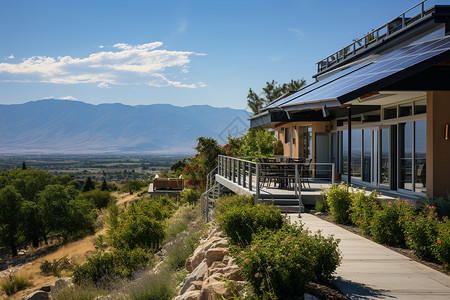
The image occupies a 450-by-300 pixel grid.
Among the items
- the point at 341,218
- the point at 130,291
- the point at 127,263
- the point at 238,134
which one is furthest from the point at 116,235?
the point at 238,134

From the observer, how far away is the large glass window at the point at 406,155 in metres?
13.1

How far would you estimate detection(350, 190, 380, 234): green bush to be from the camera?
895 centimetres

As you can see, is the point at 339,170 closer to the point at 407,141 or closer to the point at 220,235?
the point at 407,141

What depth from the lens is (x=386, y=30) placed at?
18.2 meters

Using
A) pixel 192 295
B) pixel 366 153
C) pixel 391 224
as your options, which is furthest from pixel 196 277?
pixel 366 153

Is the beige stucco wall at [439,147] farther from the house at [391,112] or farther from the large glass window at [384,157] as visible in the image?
the large glass window at [384,157]

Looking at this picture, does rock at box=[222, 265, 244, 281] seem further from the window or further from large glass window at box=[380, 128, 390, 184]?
the window

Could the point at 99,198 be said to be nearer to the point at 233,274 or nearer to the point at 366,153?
the point at 366,153

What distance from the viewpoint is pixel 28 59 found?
196m

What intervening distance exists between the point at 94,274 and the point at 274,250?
7.74 metres

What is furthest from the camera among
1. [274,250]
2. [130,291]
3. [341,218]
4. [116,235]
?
[116,235]

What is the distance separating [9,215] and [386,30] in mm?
Result: 37391

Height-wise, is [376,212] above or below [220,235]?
above

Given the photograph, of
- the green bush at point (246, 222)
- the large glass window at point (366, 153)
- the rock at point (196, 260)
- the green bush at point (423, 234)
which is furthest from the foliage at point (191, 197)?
the green bush at point (423, 234)
